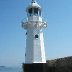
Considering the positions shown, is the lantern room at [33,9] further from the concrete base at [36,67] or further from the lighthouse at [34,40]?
the concrete base at [36,67]

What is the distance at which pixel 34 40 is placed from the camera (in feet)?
59.6

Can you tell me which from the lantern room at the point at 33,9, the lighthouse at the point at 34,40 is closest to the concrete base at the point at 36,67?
the lighthouse at the point at 34,40

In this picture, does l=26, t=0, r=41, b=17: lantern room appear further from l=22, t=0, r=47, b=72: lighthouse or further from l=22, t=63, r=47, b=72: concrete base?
l=22, t=63, r=47, b=72: concrete base

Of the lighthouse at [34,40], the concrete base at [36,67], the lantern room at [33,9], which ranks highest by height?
the lantern room at [33,9]

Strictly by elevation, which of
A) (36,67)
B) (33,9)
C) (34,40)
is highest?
(33,9)

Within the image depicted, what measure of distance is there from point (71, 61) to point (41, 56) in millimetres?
2893

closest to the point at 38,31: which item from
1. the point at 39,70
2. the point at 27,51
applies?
the point at 27,51

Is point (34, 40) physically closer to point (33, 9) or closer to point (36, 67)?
point (36, 67)

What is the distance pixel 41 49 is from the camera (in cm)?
1808

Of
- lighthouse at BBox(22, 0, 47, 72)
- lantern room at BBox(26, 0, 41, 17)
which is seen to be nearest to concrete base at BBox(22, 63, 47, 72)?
lighthouse at BBox(22, 0, 47, 72)

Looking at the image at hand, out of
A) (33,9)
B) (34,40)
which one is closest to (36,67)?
(34,40)

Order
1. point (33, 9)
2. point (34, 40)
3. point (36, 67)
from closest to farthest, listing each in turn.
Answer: point (36, 67) < point (34, 40) < point (33, 9)

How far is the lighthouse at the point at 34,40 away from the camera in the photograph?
687 inches

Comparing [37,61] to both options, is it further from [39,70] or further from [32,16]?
[32,16]
